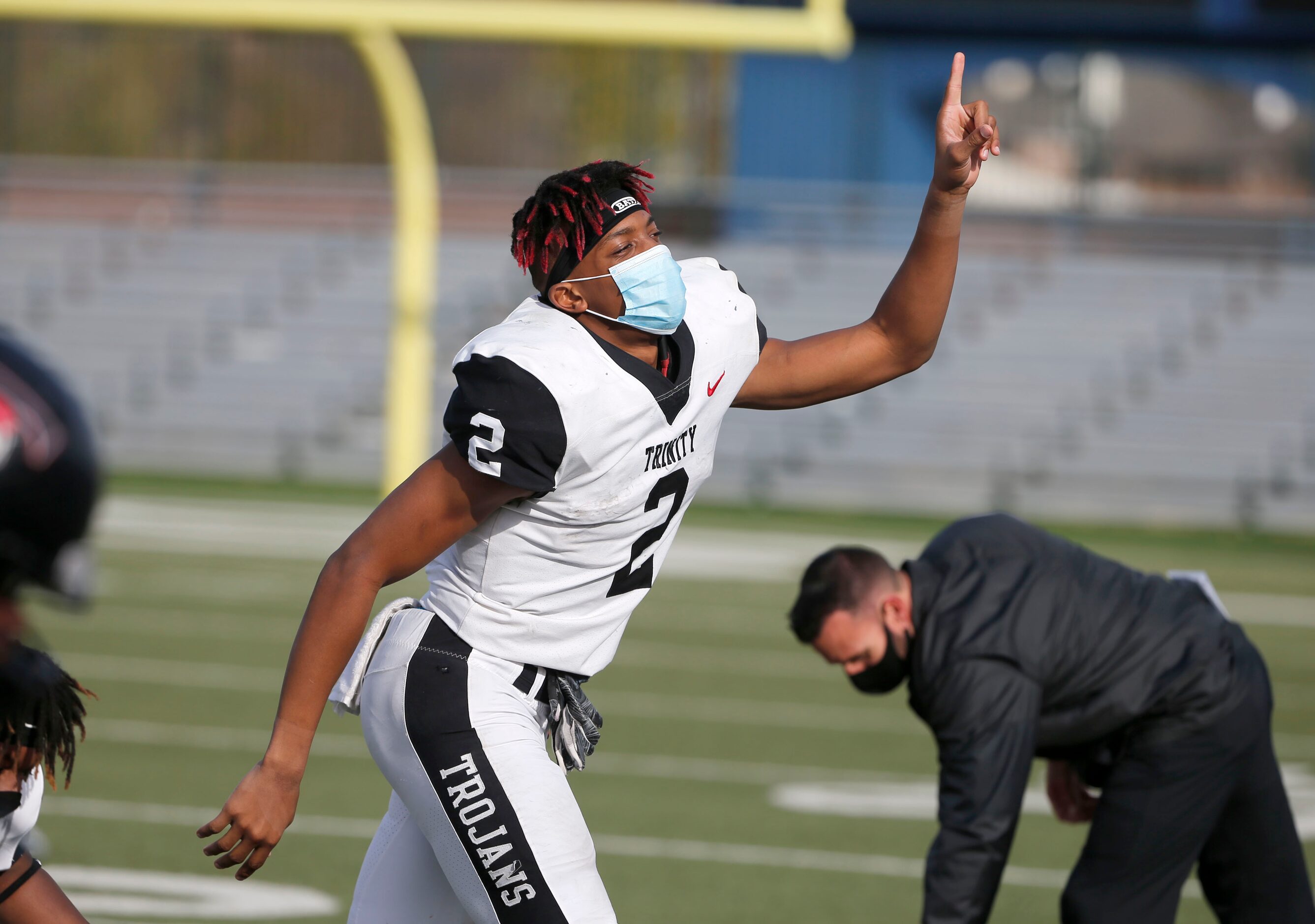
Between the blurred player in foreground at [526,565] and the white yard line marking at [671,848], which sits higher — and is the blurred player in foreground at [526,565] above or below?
above

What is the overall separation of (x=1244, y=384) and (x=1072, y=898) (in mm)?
13015

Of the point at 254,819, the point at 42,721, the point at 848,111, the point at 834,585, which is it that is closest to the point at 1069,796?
the point at 834,585

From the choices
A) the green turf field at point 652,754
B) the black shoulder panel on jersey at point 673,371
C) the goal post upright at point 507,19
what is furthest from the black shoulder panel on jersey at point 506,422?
the goal post upright at point 507,19

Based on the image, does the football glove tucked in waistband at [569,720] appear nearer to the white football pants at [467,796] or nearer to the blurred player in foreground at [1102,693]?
the white football pants at [467,796]

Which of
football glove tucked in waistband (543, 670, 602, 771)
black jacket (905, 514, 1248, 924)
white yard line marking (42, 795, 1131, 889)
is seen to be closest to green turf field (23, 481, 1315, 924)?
white yard line marking (42, 795, 1131, 889)

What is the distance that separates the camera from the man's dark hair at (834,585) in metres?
3.31

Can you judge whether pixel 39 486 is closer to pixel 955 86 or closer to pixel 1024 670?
pixel 955 86

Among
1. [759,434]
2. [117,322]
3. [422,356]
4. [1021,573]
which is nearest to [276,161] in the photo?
[117,322]

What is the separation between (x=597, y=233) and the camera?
8.64 ft

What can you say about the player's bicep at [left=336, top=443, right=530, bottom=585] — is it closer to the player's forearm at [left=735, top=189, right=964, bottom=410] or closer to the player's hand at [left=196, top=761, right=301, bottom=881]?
the player's hand at [left=196, top=761, right=301, bottom=881]

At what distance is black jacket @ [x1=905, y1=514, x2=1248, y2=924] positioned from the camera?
308 cm

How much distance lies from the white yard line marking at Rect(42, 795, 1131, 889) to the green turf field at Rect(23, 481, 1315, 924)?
10 millimetres

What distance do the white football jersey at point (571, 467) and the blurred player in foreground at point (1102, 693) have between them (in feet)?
2.30

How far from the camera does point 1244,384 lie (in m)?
15.4
